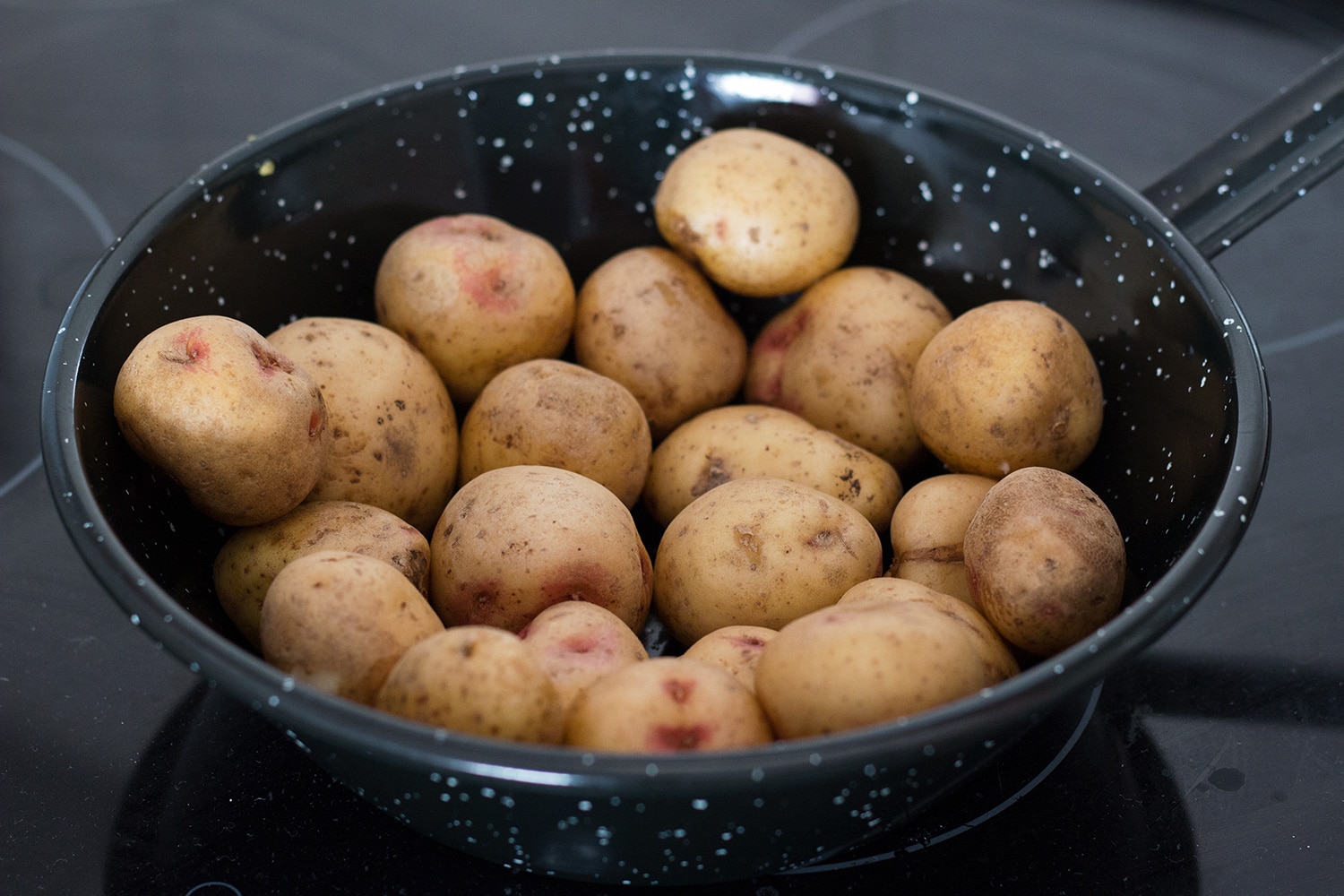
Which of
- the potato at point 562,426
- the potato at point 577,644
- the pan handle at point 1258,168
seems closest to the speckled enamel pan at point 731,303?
the pan handle at point 1258,168

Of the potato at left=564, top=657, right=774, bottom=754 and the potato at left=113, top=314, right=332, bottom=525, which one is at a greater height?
the potato at left=113, top=314, right=332, bottom=525

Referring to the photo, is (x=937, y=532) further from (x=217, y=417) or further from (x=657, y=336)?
(x=217, y=417)

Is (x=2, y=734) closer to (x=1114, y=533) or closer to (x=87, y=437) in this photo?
(x=87, y=437)

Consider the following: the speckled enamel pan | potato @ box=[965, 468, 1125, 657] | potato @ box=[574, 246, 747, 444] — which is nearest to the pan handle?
the speckled enamel pan

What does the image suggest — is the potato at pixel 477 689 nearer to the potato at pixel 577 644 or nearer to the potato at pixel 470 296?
the potato at pixel 577 644

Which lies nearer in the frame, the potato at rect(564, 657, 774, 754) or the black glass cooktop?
the potato at rect(564, 657, 774, 754)

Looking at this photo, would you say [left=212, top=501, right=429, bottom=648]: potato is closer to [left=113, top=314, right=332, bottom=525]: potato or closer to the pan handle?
[left=113, top=314, right=332, bottom=525]: potato

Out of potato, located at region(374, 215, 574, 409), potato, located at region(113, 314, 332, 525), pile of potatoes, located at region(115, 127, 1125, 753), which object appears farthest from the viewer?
potato, located at region(374, 215, 574, 409)
